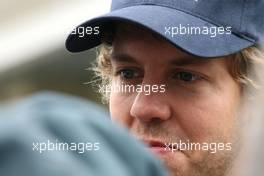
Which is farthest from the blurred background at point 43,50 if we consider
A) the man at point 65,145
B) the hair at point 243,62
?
the man at point 65,145

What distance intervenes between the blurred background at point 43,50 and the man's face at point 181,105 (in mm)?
516

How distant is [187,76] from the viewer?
1.45 meters

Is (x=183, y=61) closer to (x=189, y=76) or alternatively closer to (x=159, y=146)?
(x=189, y=76)

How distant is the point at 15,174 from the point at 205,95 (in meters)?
0.93

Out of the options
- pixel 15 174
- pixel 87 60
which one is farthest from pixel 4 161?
pixel 87 60

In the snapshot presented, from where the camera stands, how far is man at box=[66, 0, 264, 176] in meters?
1.42

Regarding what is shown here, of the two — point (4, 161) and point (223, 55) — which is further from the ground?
point (223, 55)

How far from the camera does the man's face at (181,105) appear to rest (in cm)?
142

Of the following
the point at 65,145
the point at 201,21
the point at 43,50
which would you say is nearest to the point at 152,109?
the point at 201,21

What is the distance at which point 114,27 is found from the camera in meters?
1.48

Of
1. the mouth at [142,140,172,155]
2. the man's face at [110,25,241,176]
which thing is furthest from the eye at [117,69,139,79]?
the mouth at [142,140,172,155]

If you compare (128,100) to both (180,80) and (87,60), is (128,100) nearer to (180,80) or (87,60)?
(180,80)

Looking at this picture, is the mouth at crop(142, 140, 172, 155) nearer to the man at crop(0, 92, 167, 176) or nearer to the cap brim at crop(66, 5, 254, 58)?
the cap brim at crop(66, 5, 254, 58)

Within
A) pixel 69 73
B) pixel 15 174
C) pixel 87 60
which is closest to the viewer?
pixel 15 174
